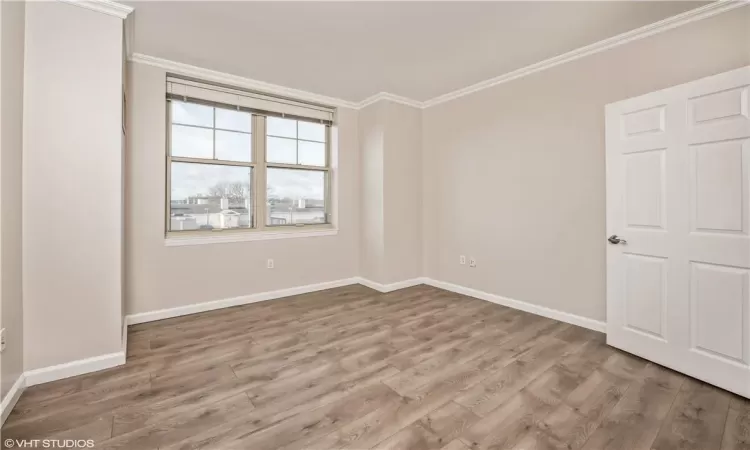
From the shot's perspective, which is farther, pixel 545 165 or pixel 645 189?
pixel 545 165

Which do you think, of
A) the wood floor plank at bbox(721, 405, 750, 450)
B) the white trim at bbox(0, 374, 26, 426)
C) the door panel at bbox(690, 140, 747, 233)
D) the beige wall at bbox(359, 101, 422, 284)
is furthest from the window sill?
the wood floor plank at bbox(721, 405, 750, 450)

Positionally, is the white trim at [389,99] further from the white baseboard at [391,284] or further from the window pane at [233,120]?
the white baseboard at [391,284]

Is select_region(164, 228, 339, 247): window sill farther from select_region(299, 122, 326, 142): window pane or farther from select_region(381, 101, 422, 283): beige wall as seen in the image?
select_region(299, 122, 326, 142): window pane

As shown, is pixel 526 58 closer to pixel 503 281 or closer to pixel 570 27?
pixel 570 27

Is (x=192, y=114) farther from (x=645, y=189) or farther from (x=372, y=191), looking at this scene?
(x=645, y=189)

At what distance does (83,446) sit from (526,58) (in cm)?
428

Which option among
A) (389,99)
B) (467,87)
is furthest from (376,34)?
(467,87)

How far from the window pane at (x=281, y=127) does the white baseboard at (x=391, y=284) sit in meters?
2.22

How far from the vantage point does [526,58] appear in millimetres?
3232

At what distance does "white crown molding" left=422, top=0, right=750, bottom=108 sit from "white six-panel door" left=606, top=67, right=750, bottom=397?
2.24ft

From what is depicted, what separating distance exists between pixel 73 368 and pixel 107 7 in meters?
2.49

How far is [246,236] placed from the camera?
3.88 m

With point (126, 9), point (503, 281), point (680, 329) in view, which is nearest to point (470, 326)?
point (503, 281)

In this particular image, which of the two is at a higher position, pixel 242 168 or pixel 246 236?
pixel 242 168
